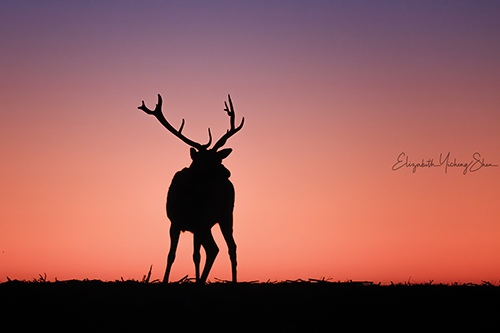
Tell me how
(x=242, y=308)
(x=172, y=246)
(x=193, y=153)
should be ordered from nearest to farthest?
(x=242, y=308)
(x=172, y=246)
(x=193, y=153)

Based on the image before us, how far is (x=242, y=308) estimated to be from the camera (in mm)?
12305

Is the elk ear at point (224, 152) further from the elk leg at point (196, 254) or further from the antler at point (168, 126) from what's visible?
the elk leg at point (196, 254)

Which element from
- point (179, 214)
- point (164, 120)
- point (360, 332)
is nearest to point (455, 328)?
point (360, 332)

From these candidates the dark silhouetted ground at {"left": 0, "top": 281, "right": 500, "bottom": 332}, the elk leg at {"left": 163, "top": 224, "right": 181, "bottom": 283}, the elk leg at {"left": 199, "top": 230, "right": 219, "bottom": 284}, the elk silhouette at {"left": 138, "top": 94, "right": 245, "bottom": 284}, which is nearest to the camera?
the dark silhouetted ground at {"left": 0, "top": 281, "right": 500, "bottom": 332}

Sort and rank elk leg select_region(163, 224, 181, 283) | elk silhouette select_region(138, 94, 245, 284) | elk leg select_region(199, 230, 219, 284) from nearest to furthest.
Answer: elk leg select_region(163, 224, 181, 283), elk leg select_region(199, 230, 219, 284), elk silhouette select_region(138, 94, 245, 284)

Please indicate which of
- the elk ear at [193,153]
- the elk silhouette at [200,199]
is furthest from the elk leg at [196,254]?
the elk ear at [193,153]

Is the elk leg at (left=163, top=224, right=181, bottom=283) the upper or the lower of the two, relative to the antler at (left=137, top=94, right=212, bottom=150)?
lower

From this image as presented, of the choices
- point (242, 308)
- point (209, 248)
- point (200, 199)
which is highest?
point (200, 199)

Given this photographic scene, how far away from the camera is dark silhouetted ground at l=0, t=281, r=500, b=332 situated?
11695mm

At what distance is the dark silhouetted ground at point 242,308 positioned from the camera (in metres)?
11.7

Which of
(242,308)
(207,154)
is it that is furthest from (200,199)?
(242,308)

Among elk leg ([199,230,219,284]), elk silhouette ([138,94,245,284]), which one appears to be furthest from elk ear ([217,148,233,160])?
elk leg ([199,230,219,284])

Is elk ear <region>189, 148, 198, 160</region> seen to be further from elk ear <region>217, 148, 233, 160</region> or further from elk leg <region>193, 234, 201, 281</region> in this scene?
elk leg <region>193, 234, 201, 281</region>

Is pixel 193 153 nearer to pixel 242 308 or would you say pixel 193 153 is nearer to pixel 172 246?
pixel 172 246
